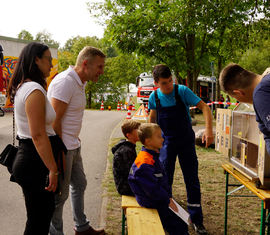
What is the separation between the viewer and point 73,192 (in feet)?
10.3

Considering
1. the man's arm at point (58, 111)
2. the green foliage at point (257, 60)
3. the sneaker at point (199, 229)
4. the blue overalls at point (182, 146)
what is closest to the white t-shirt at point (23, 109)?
the man's arm at point (58, 111)

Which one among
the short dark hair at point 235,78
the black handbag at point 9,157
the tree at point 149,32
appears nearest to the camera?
the short dark hair at point 235,78

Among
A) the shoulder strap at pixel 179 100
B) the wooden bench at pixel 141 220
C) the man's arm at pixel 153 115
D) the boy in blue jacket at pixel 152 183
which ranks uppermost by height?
the shoulder strap at pixel 179 100

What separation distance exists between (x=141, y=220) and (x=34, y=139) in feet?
3.87

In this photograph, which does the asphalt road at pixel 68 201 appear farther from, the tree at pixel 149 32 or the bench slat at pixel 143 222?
the tree at pixel 149 32

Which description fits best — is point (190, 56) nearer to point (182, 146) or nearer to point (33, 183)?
point (182, 146)

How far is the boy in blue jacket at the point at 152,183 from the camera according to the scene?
265 centimetres

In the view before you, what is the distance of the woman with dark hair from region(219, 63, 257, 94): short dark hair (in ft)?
4.47

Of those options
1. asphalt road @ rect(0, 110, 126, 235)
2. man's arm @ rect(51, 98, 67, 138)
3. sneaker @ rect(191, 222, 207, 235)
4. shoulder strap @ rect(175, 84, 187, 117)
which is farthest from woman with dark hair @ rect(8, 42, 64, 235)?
sneaker @ rect(191, 222, 207, 235)

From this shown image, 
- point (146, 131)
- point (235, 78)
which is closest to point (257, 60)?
point (146, 131)

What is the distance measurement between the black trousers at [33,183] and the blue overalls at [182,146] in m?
1.81

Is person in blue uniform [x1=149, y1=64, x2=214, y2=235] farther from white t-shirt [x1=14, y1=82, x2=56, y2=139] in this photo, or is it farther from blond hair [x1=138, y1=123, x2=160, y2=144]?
white t-shirt [x1=14, y1=82, x2=56, y2=139]

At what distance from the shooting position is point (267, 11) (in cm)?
903

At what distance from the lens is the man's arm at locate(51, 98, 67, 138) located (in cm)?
256
